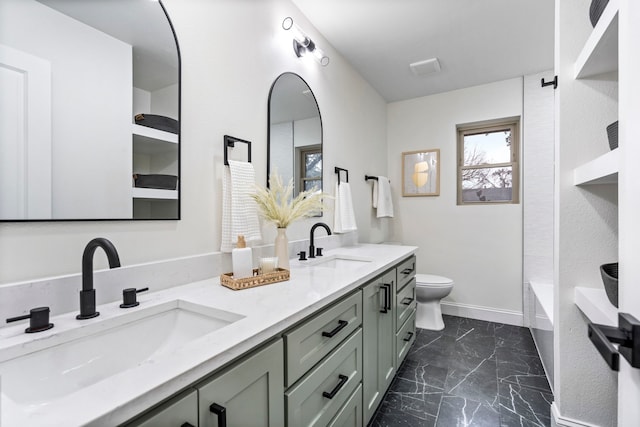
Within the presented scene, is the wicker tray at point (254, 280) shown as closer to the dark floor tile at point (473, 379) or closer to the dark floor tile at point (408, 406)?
the dark floor tile at point (408, 406)

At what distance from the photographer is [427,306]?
282 cm

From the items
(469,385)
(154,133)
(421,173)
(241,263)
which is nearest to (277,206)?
(241,263)

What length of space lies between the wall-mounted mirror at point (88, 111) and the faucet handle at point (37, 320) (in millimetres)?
262

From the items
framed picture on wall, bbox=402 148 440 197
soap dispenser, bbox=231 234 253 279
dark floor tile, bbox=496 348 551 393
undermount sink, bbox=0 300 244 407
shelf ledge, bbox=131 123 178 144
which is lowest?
dark floor tile, bbox=496 348 551 393

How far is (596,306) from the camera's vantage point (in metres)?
0.83

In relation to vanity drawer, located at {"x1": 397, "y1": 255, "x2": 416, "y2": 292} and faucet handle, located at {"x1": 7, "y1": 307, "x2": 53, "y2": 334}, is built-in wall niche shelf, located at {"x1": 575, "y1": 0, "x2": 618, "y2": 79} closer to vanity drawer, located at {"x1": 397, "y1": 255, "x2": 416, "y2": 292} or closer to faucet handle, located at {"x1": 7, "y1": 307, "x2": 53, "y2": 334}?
vanity drawer, located at {"x1": 397, "y1": 255, "x2": 416, "y2": 292}

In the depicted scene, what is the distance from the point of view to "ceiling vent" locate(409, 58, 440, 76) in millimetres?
2580

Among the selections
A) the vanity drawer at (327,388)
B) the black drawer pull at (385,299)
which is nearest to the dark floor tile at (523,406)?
the black drawer pull at (385,299)

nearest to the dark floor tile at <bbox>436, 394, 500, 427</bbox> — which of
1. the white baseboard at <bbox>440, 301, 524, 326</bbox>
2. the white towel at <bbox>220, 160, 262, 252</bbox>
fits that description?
the white towel at <bbox>220, 160, 262, 252</bbox>

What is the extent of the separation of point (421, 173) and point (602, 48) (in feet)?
8.26

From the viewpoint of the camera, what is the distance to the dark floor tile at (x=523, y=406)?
1.57 m

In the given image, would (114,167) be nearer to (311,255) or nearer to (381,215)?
(311,255)

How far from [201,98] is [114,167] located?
493mm

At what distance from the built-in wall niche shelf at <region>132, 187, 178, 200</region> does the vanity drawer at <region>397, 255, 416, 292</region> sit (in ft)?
4.52
